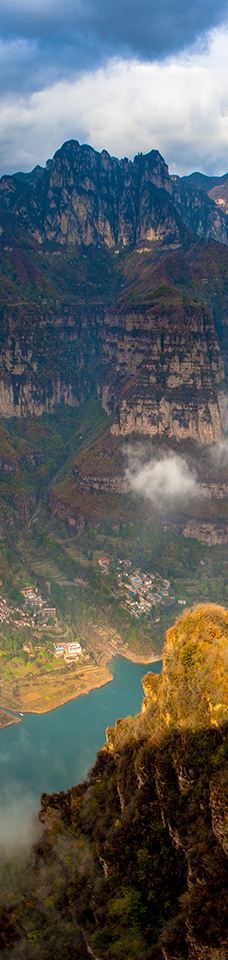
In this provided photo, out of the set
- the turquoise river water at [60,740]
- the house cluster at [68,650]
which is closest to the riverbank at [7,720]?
the turquoise river water at [60,740]

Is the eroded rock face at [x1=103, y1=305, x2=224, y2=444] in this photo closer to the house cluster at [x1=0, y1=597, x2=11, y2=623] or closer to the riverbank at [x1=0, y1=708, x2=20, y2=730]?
the house cluster at [x1=0, y1=597, x2=11, y2=623]

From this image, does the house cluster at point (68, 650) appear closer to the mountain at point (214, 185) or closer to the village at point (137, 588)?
the village at point (137, 588)

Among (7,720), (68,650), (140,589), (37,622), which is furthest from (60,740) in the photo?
(140,589)

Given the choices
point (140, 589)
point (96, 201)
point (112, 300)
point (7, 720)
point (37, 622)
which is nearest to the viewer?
point (7, 720)

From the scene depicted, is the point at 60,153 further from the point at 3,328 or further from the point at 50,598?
the point at 50,598

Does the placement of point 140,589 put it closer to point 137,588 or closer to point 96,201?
point 137,588

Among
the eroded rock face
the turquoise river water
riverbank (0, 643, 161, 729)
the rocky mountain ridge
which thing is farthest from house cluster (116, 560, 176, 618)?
the rocky mountain ridge
